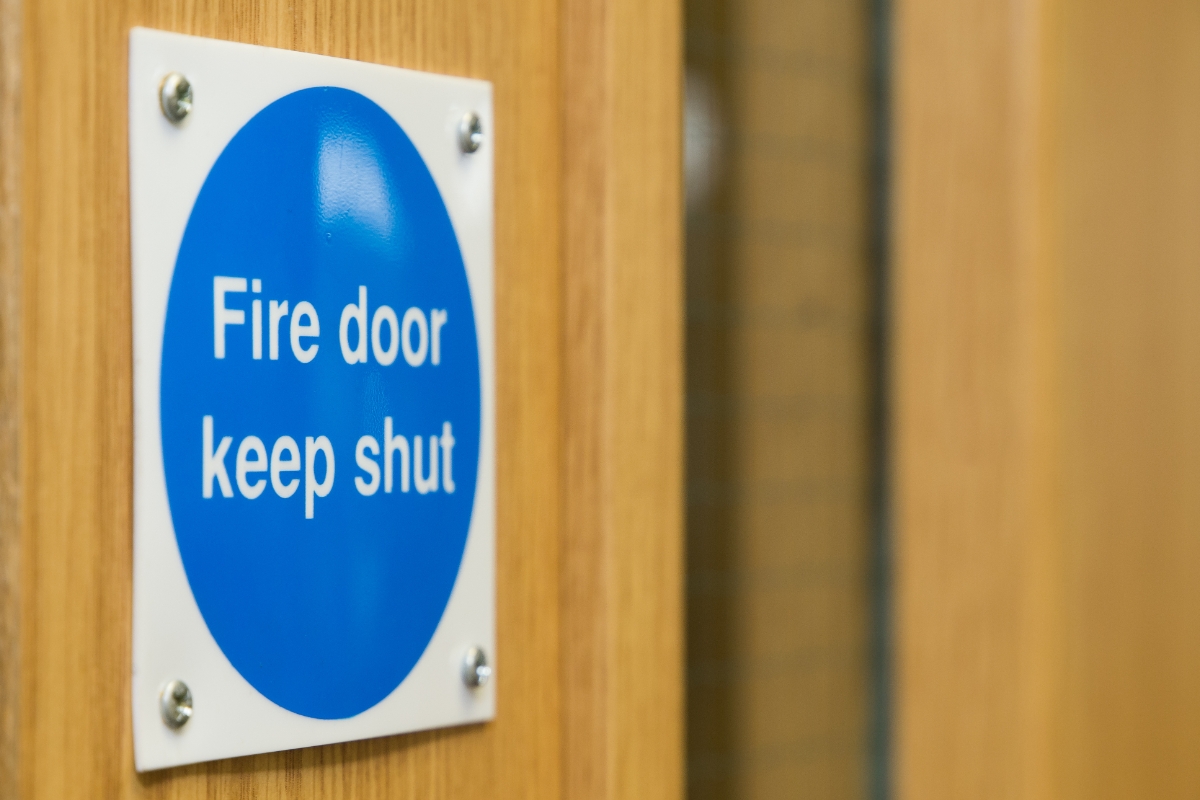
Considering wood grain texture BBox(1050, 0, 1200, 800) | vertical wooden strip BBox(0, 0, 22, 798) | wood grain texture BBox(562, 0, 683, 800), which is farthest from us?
wood grain texture BBox(1050, 0, 1200, 800)

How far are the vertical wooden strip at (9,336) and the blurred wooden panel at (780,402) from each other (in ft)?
0.90

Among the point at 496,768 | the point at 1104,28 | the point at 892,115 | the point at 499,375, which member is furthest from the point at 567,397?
the point at 1104,28

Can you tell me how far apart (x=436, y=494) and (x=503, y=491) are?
0.03m

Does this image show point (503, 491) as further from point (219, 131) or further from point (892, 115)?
point (892, 115)

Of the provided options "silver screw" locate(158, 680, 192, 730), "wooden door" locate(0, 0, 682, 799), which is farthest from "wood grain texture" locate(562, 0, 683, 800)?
"silver screw" locate(158, 680, 192, 730)

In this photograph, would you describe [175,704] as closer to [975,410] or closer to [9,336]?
[9,336]

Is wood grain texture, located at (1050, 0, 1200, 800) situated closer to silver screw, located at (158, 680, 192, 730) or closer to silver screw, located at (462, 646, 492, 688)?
silver screw, located at (462, 646, 492, 688)

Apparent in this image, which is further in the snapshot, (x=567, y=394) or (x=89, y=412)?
(x=567, y=394)

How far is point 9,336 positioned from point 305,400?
8 cm

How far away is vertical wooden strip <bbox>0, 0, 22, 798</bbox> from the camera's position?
0.29 m

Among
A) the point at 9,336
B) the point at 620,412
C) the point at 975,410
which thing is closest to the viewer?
the point at 9,336

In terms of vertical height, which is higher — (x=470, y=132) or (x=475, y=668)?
(x=470, y=132)

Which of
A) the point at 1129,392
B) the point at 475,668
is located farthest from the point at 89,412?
the point at 1129,392

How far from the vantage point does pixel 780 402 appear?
1.71 ft
